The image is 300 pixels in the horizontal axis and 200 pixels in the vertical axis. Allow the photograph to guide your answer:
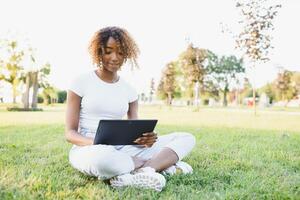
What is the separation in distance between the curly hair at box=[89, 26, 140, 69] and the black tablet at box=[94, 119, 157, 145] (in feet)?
2.59

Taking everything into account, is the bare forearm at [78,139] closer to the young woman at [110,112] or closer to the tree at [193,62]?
the young woman at [110,112]

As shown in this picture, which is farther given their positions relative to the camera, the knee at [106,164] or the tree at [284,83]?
the tree at [284,83]

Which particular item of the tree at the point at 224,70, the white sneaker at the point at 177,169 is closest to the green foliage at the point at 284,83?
the tree at the point at 224,70

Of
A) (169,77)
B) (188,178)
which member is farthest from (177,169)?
(169,77)

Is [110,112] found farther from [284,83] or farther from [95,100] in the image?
[284,83]

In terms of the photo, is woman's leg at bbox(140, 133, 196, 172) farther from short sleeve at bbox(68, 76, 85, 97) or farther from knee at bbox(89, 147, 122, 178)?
short sleeve at bbox(68, 76, 85, 97)

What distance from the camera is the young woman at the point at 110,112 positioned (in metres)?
3.52

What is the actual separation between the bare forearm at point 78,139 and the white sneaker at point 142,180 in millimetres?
409

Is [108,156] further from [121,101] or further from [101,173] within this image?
[121,101]

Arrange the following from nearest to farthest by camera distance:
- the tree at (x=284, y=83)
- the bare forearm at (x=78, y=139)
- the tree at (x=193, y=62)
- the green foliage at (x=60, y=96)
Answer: the bare forearm at (x=78, y=139), the tree at (x=193, y=62), the green foliage at (x=60, y=96), the tree at (x=284, y=83)

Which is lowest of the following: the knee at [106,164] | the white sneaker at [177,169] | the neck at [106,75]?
the white sneaker at [177,169]

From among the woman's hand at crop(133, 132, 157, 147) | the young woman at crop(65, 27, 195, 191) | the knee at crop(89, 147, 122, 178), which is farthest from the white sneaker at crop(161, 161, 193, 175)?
the knee at crop(89, 147, 122, 178)

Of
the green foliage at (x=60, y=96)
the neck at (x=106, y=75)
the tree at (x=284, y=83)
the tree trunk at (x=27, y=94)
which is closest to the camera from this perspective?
the neck at (x=106, y=75)

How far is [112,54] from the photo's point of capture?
373cm
